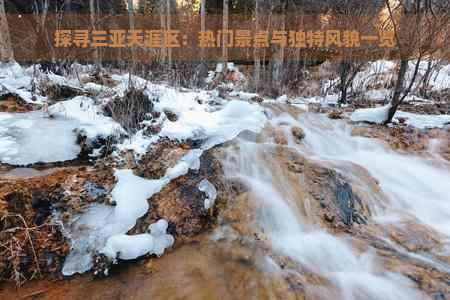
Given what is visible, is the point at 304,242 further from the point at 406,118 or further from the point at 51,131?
the point at 406,118

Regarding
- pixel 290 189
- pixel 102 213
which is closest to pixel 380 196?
pixel 290 189

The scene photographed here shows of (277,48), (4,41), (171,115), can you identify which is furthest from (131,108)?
(277,48)

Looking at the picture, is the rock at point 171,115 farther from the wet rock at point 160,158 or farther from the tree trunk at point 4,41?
the tree trunk at point 4,41

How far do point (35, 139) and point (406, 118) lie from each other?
504 cm

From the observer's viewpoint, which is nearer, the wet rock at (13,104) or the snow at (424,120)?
the wet rock at (13,104)

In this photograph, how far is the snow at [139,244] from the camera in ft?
7.46

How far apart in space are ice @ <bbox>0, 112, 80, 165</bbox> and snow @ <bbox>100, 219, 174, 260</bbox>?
110 centimetres

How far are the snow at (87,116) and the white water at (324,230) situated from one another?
4.20 feet

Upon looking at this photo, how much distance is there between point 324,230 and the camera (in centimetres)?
279

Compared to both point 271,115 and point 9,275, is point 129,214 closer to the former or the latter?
point 9,275

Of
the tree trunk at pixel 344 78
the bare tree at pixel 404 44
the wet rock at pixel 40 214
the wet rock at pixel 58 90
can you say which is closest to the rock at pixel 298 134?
the bare tree at pixel 404 44

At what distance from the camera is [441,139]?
442cm

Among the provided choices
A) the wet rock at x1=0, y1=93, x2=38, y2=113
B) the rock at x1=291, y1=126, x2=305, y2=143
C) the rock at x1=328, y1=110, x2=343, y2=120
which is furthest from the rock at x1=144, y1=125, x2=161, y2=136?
the rock at x1=328, y1=110, x2=343, y2=120

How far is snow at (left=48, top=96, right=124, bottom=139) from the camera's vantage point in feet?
10.4
